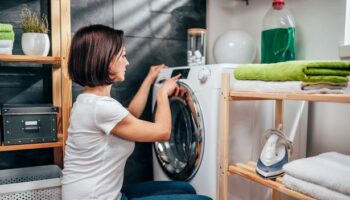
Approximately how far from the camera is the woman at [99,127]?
4.12 ft

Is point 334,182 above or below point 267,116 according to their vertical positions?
below

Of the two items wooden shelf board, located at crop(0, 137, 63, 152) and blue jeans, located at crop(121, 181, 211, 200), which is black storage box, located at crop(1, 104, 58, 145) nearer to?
wooden shelf board, located at crop(0, 137, 63, 152)

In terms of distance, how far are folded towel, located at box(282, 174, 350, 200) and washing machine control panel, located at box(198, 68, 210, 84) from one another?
1.90ft

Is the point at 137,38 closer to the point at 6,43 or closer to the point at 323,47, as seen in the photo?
the point at 6,43

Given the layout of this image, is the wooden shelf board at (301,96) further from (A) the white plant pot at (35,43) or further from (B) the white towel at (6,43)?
(B) the white towel at (6,43)

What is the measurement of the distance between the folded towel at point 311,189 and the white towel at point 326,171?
12 millimetres

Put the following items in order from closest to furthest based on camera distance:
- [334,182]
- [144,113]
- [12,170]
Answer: [334,182] < [12,170] < [144,113]

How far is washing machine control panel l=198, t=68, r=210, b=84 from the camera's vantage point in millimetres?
1495

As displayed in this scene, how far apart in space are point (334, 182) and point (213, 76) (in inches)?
26.9

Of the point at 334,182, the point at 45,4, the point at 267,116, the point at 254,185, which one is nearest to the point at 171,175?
the point at 254,185

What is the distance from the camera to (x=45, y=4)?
73.0 inches

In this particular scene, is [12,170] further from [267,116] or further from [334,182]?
[334,182]

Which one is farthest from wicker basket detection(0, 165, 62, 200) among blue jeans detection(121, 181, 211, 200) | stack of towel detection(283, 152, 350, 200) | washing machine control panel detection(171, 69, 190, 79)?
stack of towel detection(283, 152, 350, 200)

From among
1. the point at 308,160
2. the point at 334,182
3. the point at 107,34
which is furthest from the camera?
the point at 107,34
